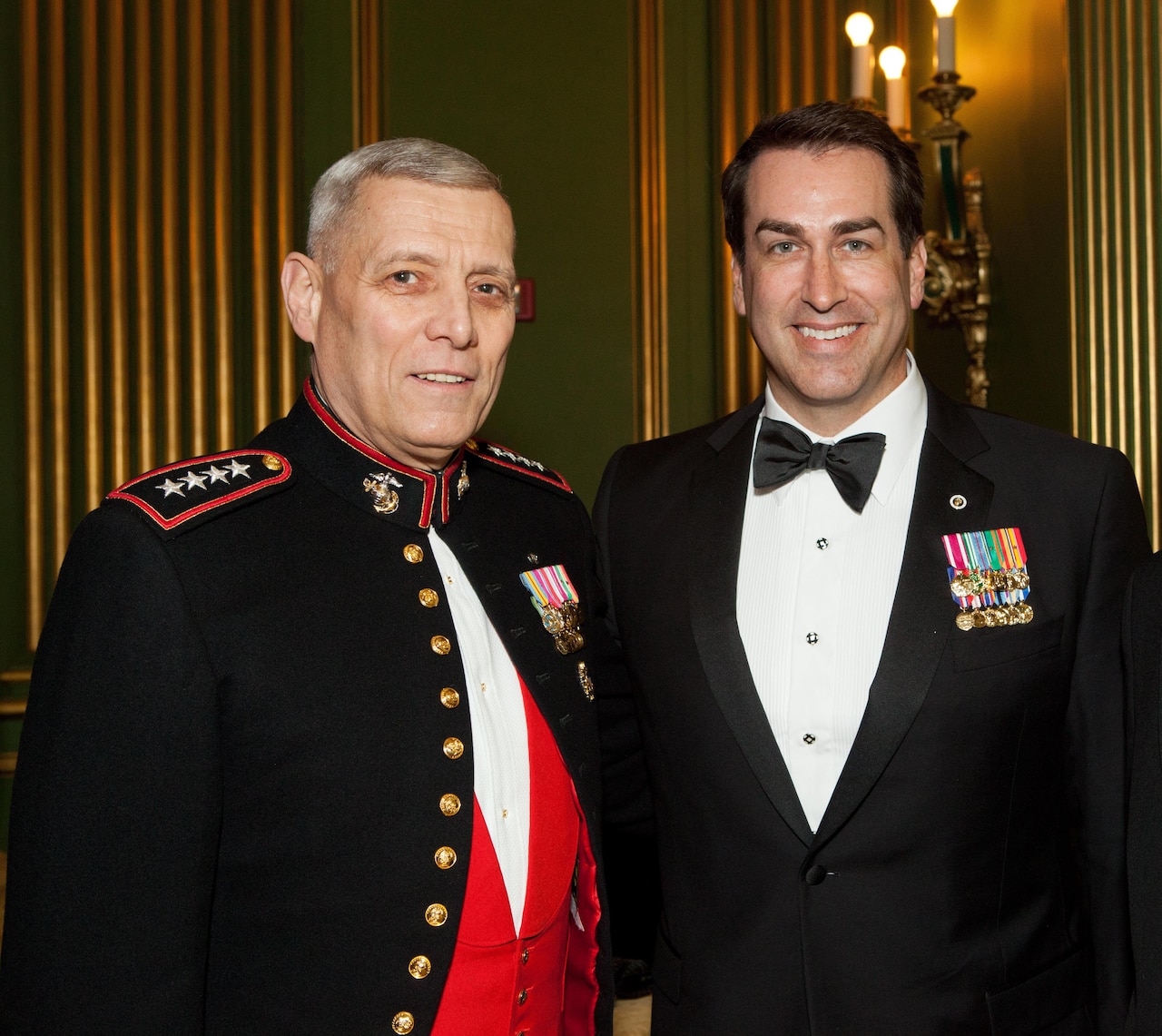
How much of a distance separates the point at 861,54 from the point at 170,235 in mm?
1930

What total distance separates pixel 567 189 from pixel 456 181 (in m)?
2.04

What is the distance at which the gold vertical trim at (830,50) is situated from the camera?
3.24 metres

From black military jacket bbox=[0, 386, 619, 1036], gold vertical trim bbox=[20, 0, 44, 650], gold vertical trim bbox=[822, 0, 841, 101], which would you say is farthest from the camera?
gold vertical trim bbox=[822, 0, 841, 101]

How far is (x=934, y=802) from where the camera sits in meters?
1.48

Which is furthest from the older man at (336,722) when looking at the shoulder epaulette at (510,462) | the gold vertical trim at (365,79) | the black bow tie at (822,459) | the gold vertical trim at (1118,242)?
the gold vertical trim at (365,79)

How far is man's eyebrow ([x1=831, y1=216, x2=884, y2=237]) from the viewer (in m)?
1.65

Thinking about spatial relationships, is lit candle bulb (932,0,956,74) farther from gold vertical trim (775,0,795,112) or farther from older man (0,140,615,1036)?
older man (0,140,615,1036)

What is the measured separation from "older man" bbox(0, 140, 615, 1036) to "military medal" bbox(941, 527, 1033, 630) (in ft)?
1.73

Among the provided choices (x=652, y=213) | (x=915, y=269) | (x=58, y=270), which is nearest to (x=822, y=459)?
(x=915, y=269)

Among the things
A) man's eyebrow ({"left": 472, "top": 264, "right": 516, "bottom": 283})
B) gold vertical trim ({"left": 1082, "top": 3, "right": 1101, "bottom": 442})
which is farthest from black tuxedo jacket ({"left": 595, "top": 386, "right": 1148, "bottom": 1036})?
gold vertical trim ({"left": 1082, "top": 3, "right": 1101, "bottom": 442})

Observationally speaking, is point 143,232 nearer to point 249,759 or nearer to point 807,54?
point 807,54

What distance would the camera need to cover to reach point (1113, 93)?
2730mm

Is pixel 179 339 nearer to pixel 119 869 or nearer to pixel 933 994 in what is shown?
pixel 119 869

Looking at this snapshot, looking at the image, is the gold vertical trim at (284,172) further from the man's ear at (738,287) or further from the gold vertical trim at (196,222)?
the man's ear at (738,287)
